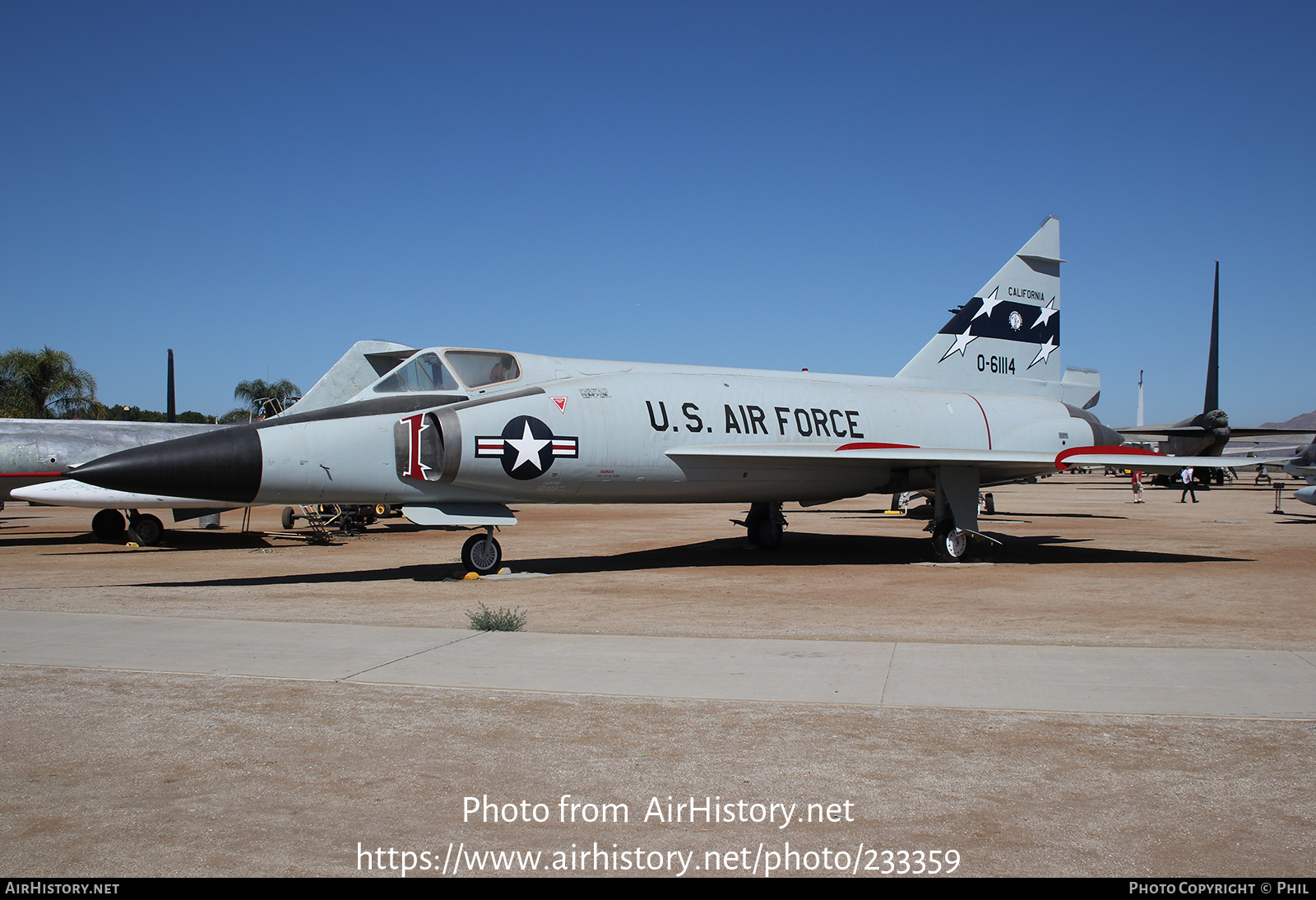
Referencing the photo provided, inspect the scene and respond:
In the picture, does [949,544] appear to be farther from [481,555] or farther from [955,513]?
[481,555]

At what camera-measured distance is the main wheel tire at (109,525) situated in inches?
798

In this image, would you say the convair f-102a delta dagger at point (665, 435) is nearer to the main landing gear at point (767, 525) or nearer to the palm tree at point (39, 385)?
the main landing gear at point (767, 525)

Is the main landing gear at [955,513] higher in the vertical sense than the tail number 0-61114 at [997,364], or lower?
lower

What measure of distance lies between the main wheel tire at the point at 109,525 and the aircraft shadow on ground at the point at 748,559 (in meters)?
8.84

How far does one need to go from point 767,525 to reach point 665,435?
4.40 metres

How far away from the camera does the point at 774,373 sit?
16.2m

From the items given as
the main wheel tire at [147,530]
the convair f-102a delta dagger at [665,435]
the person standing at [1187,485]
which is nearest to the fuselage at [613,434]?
the convair f-102a delta dagger at [665,435]

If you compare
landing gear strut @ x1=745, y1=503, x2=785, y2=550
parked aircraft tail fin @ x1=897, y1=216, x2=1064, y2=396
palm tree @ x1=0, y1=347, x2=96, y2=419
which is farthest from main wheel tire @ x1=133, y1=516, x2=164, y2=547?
palm tree @ x1=0, y1=347, x2=96, y2=419

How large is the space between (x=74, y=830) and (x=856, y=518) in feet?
82.4

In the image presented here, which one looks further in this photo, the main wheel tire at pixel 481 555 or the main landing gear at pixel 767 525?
the main landing gear at pixel 767 525

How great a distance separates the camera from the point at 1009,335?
18328mm

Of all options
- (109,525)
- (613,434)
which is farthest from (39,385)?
(613,434)
